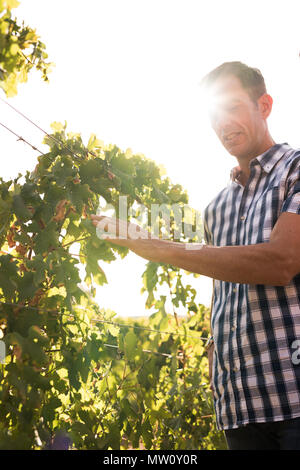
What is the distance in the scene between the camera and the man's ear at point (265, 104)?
174 centimetres

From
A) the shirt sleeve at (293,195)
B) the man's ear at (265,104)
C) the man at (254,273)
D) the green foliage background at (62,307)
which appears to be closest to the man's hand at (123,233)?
the man at (254,273)

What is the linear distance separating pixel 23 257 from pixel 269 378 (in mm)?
1150

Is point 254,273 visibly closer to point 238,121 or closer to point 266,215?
point 266,215

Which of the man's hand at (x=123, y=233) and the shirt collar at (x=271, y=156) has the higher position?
the shirt collar at (x=271, y=156)

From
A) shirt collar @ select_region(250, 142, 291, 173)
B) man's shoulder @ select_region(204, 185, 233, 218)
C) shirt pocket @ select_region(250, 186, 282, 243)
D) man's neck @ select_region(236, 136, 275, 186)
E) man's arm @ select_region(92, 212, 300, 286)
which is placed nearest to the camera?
man's arm @ select_region(92, 212, 300, 286)

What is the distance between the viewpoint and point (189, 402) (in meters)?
3.48

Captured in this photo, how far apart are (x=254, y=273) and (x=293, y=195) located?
261mm

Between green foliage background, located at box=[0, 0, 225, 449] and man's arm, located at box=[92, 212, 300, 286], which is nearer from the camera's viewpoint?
man's arm, located at box=[92, 212, 300, 286]

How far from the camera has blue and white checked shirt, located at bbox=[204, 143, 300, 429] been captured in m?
1.38

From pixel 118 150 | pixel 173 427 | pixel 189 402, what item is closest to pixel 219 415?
pixel 118 150

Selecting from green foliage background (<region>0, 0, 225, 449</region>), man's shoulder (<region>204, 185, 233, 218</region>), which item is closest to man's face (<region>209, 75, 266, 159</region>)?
man's shoulder (<region>204, 185, 233, 218</region>)

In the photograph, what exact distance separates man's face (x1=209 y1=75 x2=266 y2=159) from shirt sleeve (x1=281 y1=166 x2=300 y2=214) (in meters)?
0.28

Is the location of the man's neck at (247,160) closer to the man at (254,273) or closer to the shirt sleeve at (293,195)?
the man at (254,273)

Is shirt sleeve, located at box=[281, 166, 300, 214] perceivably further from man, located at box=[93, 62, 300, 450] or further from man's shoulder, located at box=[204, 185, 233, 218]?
man's shoulder, located at box=[204, 185, 233, 218]
